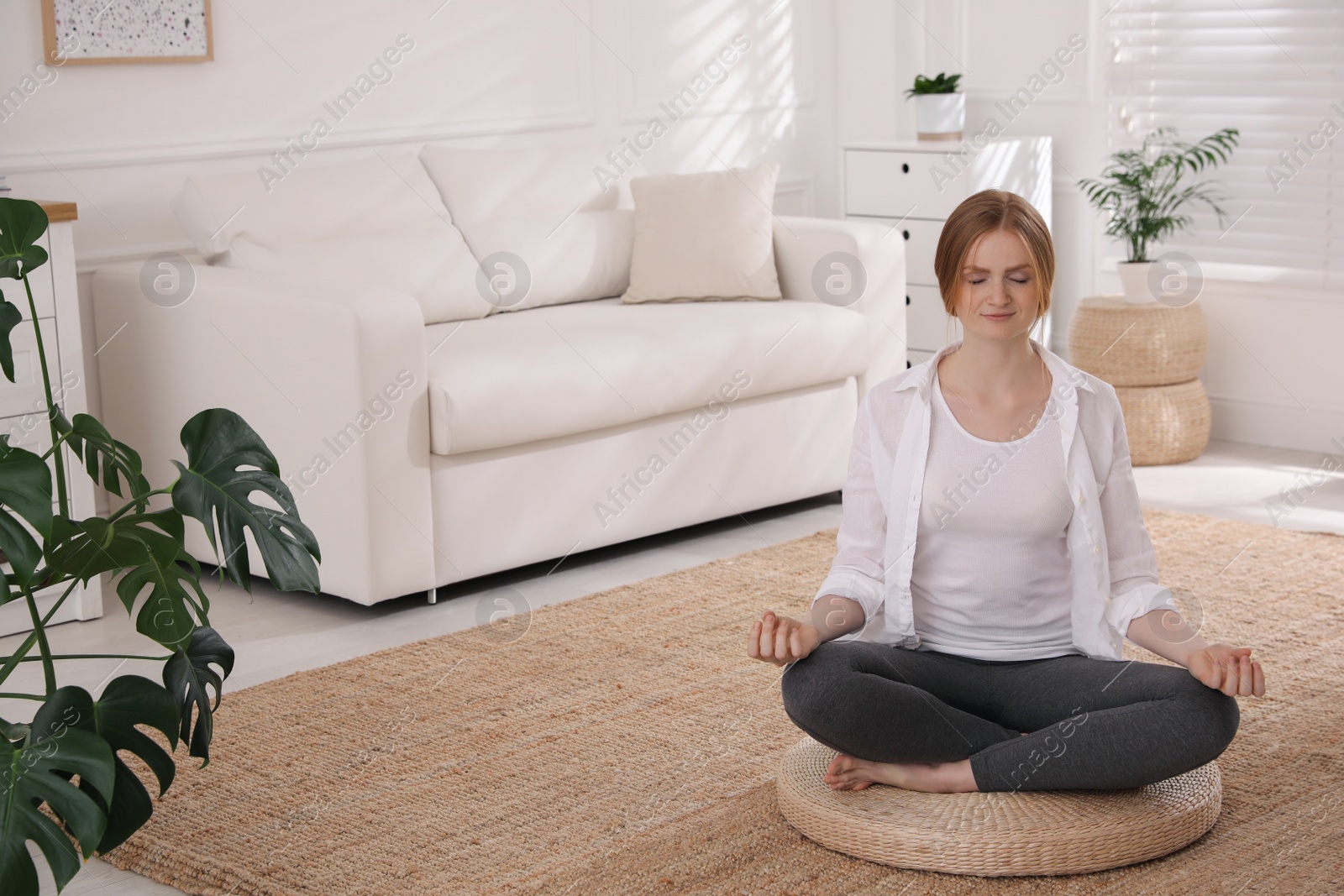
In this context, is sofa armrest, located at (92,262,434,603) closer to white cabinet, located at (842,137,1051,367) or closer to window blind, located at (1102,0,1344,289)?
white cabinet, located at (842,137,1051,367)

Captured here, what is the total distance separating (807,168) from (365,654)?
3140 mm

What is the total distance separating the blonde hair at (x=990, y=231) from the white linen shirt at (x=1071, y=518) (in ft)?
0.42

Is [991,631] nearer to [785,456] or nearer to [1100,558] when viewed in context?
[1100,558]

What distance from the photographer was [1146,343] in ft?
14.1

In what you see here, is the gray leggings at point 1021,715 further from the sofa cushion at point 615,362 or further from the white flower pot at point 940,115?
the white flower pot at point 940,115

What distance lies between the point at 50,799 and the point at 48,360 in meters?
1.72

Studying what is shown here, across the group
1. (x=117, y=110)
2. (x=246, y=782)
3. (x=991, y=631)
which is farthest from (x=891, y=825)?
(x=117, y=110)

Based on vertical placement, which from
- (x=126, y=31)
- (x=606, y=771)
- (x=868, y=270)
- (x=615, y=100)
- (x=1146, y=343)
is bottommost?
A: (x=606, y=771)

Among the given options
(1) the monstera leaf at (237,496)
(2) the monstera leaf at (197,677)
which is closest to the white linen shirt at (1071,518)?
(1) the monstera leaf at (237,496)

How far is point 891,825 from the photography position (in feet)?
6.23

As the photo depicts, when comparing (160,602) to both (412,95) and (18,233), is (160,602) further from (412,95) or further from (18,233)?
(412,95)

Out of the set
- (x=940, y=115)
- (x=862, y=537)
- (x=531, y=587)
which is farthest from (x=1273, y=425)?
(x=862, y=537)

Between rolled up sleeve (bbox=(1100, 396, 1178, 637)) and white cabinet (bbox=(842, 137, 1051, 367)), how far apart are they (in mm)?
2762

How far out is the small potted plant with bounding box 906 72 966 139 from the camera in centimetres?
499
